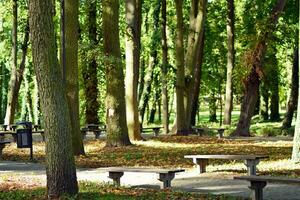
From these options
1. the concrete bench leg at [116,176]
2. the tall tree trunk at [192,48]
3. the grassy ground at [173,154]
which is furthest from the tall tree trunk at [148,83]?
the concrete bench leg at [116,176]

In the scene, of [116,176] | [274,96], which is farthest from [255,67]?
[274,96]

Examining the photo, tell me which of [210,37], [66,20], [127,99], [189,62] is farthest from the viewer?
[210,37]

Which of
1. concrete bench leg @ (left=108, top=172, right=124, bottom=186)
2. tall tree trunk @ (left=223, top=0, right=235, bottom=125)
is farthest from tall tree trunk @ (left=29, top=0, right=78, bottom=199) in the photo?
tall tree trunk @ (left=223, top=0, right=235, bottom=125)

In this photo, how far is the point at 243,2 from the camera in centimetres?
3959

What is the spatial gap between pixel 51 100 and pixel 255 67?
16.5m

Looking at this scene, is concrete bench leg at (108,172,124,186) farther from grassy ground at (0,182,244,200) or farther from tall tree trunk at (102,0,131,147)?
tall tree trunk at (102,0,131,147)

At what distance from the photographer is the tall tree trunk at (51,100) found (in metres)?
10.2

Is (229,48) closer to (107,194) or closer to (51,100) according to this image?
(107,194)

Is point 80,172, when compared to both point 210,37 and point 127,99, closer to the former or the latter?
point 127,99

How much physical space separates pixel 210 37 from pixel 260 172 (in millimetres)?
28924

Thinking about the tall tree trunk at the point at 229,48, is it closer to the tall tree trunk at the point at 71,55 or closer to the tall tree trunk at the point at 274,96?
the tall tree trunk at the point at 274,96

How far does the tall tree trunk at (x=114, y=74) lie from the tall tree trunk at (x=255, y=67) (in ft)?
21.8

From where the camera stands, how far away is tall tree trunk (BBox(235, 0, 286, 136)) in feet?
77.2

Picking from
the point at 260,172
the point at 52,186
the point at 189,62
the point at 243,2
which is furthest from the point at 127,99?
the point at 243,2
